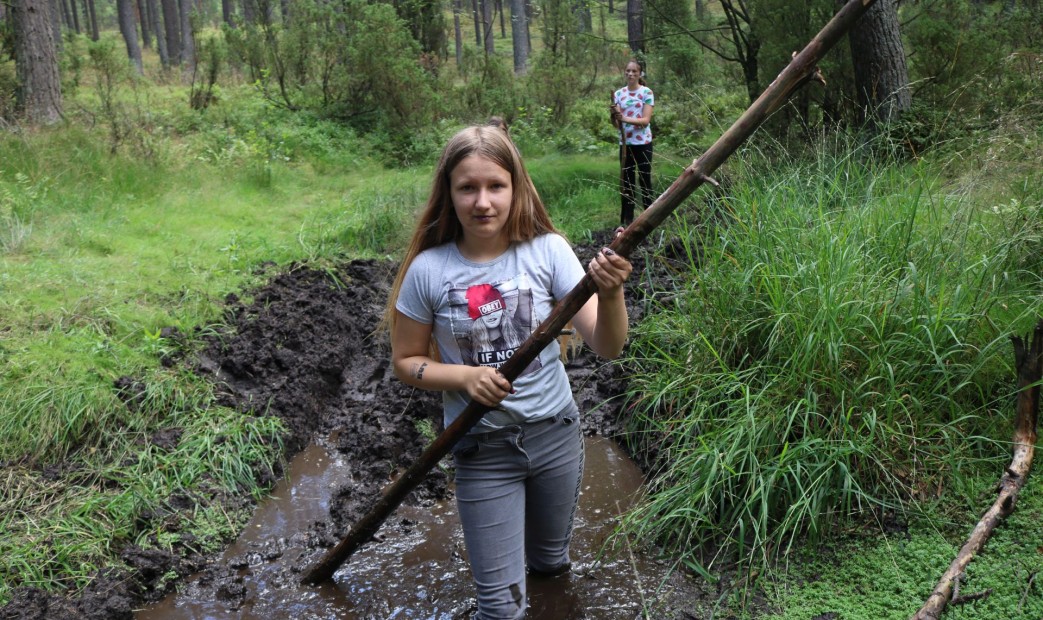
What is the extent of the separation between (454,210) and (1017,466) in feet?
8.06

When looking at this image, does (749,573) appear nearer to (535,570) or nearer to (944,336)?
(535,570)

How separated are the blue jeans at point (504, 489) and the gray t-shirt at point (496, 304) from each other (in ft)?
0.23

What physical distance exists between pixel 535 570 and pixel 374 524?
2.25 ft

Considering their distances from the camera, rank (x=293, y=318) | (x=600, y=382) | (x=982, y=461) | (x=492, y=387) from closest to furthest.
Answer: (x=492, y=387) < (x=982, y=461) < (x=600, y=382) < (x=293, y=318)

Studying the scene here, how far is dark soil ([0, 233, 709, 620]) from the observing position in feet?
12.0

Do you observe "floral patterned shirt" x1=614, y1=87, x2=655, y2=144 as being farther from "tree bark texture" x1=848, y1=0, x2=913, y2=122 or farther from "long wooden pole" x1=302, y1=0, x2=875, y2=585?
"long wooden pole" x1=302, y1=0, x2=875, y2=585

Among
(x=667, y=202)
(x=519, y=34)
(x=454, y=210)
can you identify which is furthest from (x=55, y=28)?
(x=667, y=202)

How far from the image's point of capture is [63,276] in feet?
20.0

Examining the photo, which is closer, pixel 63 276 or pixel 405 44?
pixel 63 276

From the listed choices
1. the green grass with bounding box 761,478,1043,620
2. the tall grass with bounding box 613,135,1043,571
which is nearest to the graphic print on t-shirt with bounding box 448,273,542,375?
the tall grass with bounding box 613,135,1043,571

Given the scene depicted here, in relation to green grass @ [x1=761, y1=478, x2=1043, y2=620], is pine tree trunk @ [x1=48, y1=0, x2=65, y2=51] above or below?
above

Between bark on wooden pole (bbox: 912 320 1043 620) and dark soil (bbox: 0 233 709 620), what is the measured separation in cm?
96

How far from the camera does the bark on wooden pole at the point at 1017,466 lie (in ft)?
9.50

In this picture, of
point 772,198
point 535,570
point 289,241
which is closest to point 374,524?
point 535,570
